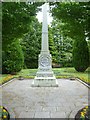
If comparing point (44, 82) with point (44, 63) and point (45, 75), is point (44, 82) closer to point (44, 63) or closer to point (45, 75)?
point (45, 75)

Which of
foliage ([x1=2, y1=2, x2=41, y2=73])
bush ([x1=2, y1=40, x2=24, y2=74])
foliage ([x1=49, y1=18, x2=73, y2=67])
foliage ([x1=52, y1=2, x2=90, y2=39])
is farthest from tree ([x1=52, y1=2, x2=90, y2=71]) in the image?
foliage ([x1=49, y1=18, x2=73, y2=67])

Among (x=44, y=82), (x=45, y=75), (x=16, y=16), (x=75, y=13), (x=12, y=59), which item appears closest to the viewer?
(x=75, y=13)

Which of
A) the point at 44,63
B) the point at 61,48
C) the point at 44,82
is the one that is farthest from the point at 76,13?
the point at 61,48

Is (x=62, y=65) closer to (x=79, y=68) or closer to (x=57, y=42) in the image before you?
(x=57, y=42)

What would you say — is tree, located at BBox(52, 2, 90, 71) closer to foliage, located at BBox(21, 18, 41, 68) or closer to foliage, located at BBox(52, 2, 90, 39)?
foliage, located at BBox(52, 2, 90, 39)

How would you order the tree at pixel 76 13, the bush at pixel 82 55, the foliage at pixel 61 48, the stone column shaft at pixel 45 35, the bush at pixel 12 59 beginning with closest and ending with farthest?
the tree at pixel 76 13
the stone column shaft at pixel 45 35
the bush at pixel 12 59
the bush at pixel 82 55
the foliage at pixel 61 48

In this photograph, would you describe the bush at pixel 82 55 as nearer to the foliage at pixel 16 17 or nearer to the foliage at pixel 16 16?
the foliage at pixel 16 17

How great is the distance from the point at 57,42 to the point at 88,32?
58.8ft

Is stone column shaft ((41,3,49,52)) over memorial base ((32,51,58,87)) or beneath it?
over

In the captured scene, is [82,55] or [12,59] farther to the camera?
[82,55]

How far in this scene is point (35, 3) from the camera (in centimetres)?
621

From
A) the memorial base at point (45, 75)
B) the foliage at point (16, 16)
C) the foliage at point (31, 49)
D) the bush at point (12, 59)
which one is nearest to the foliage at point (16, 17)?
the foliage at point (16, 16)

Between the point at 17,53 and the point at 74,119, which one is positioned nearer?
the point at 74,119

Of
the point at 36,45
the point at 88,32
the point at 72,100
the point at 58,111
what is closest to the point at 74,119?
the point at 58,111
